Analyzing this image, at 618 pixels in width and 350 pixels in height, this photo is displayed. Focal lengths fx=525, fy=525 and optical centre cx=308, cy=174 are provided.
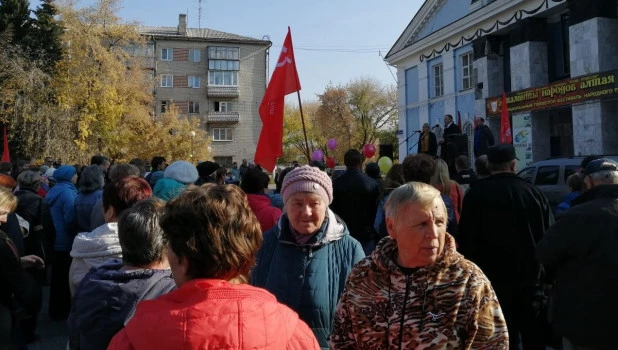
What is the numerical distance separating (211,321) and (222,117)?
5585 cm

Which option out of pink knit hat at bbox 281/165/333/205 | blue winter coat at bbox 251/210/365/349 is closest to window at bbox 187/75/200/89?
pink knit hat at bbox 281/165/333/205

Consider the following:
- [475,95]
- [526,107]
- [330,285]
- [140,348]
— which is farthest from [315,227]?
[475,95]

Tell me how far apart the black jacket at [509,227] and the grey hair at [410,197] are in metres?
2.12

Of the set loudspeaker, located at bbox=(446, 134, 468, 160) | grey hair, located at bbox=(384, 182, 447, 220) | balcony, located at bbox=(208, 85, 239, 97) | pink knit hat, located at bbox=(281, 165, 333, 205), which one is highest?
balcony, located at bbox=(208, 85, 239, 97)

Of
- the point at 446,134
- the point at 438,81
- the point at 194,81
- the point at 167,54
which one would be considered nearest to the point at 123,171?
the point at 446,134

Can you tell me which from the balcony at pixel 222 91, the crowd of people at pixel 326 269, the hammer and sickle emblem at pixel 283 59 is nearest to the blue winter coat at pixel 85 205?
the crowd of people at pixel 326 269

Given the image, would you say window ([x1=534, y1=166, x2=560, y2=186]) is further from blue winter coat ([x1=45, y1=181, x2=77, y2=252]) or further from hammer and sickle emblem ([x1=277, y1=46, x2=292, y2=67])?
blue winter coat ([x1=45, y1=181, x2=77, y2=252])

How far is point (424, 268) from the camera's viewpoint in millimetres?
2295

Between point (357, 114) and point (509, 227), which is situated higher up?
point (357, 114)

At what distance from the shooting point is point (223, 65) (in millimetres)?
56750

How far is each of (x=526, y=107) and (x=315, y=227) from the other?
19.1 metres

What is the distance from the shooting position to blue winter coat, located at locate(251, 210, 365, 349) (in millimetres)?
2955

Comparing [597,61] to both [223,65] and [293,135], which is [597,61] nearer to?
[223,65]

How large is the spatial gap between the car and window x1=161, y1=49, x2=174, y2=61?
49703 mm
